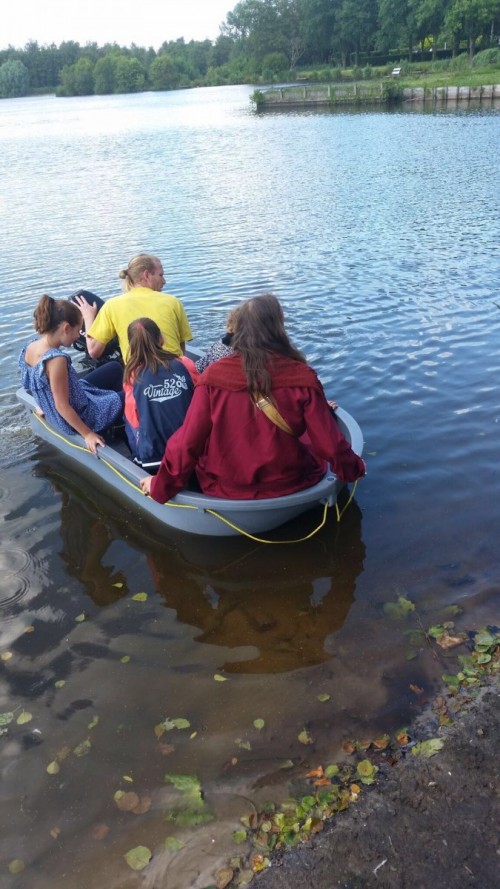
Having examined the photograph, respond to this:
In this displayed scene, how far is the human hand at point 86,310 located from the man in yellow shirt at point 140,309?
4.22 ft

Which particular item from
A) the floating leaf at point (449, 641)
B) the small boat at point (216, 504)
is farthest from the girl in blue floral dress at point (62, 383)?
the floating leaf at point (449, 641)

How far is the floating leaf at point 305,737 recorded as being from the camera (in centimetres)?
367

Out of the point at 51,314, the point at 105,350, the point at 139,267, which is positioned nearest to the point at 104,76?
the point at 105,350

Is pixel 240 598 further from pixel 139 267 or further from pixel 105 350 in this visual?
pixel 105 350

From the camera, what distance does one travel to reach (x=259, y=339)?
431 centimetres

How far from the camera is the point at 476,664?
398cm

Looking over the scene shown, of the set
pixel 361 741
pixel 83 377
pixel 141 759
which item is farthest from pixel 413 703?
pixel 83 377

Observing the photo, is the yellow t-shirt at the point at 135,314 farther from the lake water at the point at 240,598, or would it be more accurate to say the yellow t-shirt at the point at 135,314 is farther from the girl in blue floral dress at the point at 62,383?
the lake water at the point at 240,598

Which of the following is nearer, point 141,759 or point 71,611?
point 141,759

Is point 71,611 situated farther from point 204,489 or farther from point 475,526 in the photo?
point 475,526

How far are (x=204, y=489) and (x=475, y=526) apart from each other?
2.16 meters

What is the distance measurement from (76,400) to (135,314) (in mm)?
993

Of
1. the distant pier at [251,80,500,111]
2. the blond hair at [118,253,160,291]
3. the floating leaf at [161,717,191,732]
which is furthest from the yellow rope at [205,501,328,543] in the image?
the distant pier at [251,80,500,111]

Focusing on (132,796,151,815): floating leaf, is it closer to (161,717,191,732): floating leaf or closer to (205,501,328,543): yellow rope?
(161,717,191,732): floating leaf
